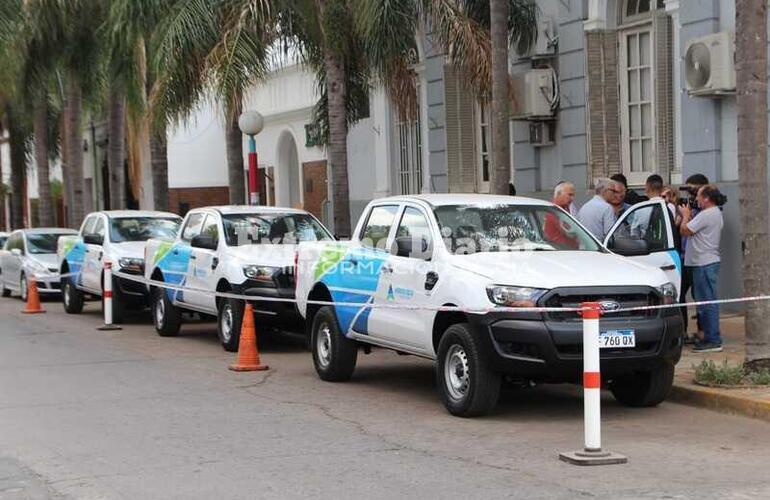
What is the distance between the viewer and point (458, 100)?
2144 centimetres

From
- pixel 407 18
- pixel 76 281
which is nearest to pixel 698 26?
pixel 407 18

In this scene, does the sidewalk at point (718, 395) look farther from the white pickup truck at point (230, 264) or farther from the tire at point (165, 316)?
the tire at point (165, 316)

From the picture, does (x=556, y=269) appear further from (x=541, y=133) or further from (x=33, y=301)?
(x=33, y=301)

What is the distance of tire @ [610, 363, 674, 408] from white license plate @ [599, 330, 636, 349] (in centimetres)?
58

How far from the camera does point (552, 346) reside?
8.67 m

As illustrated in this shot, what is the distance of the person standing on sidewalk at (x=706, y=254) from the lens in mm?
11961

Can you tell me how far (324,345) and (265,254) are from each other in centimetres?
285

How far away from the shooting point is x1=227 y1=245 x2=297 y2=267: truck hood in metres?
13.9

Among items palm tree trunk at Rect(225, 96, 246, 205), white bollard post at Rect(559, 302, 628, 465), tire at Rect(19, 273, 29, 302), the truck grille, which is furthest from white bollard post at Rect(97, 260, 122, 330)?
white bollard post at Rect(559, 302, 628, 465)

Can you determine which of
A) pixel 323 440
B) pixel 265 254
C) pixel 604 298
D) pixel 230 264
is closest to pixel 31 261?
pixel 230 264

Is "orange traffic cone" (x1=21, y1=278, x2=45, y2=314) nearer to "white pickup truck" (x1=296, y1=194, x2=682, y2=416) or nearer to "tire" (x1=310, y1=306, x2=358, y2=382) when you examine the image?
"white pickup truck" (x1=296, y1=194, x2=682, y2=416)

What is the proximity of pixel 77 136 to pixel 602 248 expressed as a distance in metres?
20.9

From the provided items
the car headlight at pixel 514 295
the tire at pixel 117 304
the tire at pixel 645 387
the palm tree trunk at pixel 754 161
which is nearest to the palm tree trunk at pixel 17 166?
the tire at pixel 117 304

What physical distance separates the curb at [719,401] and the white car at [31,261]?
50.9ft
